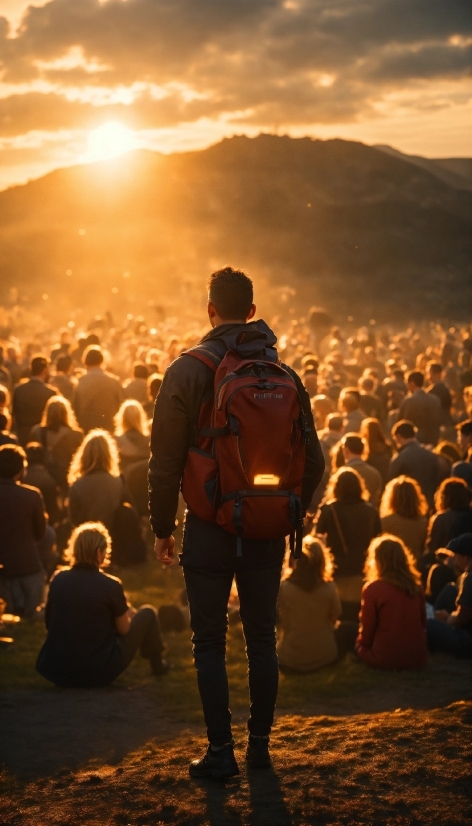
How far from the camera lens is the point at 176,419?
4.23m

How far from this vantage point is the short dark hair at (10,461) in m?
8.11

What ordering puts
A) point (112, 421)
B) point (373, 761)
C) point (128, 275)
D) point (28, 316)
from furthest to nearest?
point (128, 275) → point (28, 316) → point (112, 421) → point (373, 761)

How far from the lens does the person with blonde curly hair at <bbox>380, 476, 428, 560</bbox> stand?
8.84m

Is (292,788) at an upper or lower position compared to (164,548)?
lower

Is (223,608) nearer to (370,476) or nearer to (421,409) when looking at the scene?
(370,476)

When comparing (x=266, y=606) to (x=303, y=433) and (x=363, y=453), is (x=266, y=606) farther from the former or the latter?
(x=363, y=453)

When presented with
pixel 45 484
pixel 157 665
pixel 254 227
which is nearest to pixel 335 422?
pixel 45 484

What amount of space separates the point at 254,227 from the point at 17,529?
101170 millimetres

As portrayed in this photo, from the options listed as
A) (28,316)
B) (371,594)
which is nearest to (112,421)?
(371,594)

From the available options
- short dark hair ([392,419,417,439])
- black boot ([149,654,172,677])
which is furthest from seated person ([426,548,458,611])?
black boot ([149,654,172,677])

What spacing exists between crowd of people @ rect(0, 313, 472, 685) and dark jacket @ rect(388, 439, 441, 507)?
0.04ft

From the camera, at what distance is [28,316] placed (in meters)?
73.9

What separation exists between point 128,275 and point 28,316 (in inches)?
571

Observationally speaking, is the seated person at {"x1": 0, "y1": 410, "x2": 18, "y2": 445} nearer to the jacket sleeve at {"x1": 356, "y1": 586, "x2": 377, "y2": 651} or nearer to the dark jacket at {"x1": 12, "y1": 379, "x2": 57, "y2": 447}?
the dark jacket at {"x1": 12, "y1": 379, "x2": 57, "y2": 447}
